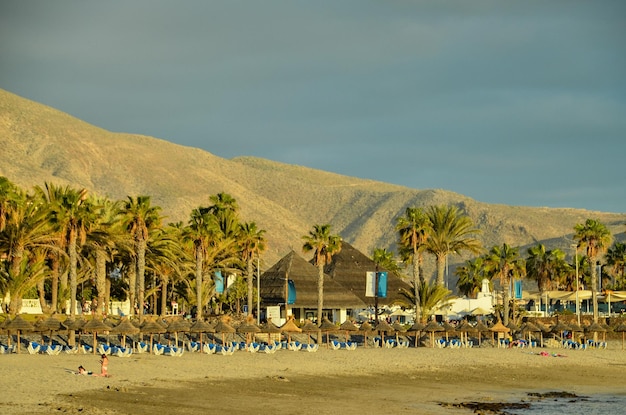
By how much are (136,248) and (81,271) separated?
9168 millimetres

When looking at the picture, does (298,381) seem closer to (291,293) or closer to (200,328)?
(200,328)

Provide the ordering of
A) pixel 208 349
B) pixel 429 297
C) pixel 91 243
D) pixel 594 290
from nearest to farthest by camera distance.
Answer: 1. pixel 208 349
2. pixel 91 243
3. pixel 429 297
4. pixel 594 290

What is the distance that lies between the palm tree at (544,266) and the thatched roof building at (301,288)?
94.8ft

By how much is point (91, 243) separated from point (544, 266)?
211ft

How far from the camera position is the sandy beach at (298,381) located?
31.7 metres

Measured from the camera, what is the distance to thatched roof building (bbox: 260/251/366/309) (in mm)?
89150

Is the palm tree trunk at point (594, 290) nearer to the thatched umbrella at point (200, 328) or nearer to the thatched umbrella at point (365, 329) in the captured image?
the thatched umbrella at point (365, 329)

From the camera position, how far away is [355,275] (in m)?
103

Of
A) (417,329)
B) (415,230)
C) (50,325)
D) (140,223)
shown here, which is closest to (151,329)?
(50,325)

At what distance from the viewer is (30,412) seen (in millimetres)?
26953

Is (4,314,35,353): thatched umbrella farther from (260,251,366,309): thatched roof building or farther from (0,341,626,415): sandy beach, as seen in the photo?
(260,251,366,309): thatched roof building

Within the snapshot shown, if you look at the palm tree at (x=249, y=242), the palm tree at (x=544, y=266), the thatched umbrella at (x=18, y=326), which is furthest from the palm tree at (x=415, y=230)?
the thatched umbrella at (x=18, y=326)

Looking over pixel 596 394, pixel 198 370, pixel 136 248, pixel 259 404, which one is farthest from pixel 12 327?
pixel 596 394

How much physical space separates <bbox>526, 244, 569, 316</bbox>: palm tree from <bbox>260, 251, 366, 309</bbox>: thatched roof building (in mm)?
28883
